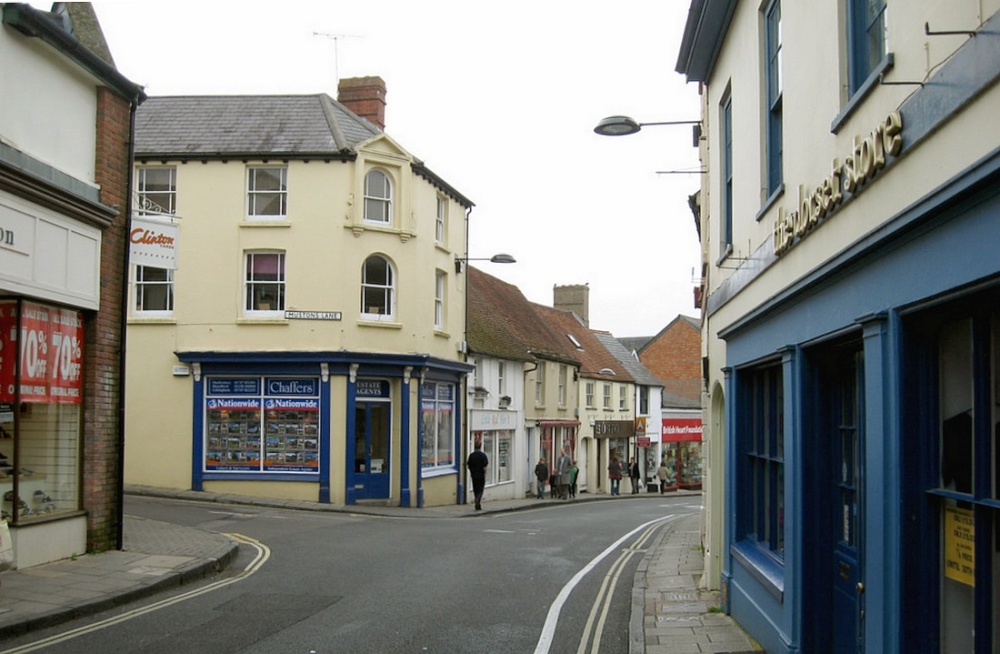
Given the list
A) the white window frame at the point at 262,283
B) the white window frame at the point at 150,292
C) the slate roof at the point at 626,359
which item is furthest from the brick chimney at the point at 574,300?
the white window frame at the point at 150,292

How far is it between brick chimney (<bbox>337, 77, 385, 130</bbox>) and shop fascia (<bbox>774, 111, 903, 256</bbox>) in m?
22.8

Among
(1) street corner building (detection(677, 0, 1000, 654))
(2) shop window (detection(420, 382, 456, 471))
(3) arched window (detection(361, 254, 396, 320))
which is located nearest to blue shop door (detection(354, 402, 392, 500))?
(2) shop window (detection(420, 382, 456, 471))

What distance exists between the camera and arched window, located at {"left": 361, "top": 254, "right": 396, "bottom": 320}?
84.9 feet

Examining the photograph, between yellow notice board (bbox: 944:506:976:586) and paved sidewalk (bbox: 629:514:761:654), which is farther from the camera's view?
paved sidewalk (bbox: 629:514:761:654)

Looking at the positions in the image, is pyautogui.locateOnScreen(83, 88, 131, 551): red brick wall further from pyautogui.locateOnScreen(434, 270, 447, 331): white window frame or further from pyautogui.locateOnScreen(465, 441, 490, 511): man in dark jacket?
pyautogui.locateOnScreen(434, 270, 447, 331): white window frame

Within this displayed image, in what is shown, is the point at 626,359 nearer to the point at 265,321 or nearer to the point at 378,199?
the point at 378,199

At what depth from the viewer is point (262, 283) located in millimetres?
25281

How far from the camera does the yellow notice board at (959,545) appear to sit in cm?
452

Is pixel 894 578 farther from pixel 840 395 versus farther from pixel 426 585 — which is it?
pixel 426 585

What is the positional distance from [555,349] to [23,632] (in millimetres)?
33318

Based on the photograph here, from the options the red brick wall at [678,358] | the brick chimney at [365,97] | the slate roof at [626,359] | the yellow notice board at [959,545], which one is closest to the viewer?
the yellow notice board at [959,545]

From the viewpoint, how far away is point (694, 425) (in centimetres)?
5684

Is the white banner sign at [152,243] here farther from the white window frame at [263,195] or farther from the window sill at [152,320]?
the window sill at [152,320]

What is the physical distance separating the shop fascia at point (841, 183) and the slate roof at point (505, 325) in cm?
2319
